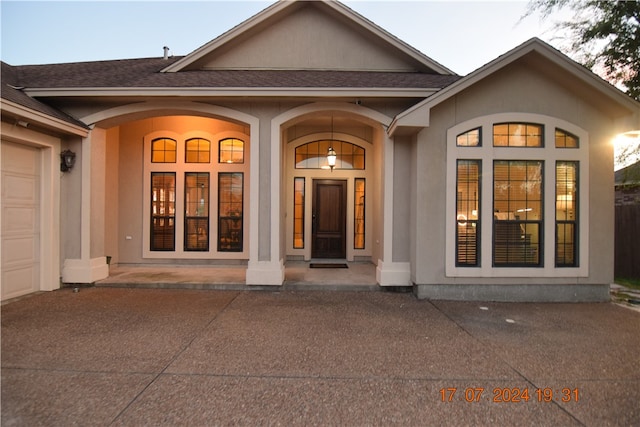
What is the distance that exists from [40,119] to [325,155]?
5.98 metres

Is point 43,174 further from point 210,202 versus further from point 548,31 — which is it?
point 548,31

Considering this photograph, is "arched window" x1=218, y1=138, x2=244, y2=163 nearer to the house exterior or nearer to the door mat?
the house exterior

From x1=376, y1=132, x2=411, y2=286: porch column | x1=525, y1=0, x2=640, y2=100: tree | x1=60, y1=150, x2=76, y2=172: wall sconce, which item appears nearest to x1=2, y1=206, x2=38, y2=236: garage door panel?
x1=60, y1=150, x2=76, y2=172: wall sconce

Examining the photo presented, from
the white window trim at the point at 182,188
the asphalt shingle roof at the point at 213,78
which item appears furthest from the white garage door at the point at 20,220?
the white window trim at the point at 182,188

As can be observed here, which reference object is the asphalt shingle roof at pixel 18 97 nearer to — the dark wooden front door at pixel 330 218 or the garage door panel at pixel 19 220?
the garage door panel at pixel 19 220

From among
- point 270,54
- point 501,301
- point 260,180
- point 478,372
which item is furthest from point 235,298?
point 270,54

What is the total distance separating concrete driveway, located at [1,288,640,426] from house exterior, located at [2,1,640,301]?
0.86 m

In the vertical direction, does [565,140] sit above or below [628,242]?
above

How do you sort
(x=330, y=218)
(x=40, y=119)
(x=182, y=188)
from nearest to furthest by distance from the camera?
(x=40, y=119) → (x=182, y=188) → (x=330, y=218)

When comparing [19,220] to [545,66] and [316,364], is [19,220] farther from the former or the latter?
[545,66]

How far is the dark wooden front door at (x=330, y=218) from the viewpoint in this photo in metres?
8.75

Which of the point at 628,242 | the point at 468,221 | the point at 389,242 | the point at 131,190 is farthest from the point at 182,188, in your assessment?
the point at 628,242

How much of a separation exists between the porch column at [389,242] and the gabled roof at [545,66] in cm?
81

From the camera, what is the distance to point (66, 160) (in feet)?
19.5
